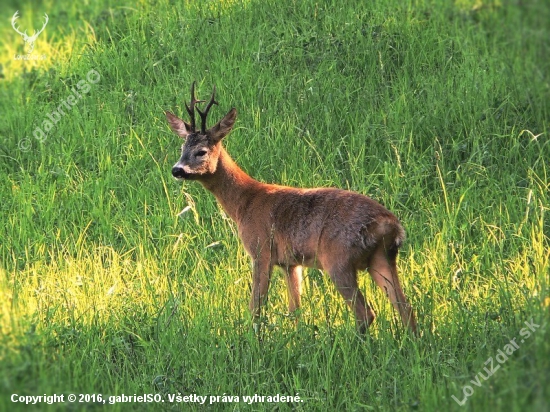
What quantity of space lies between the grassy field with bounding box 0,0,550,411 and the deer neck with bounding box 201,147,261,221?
0.34 m

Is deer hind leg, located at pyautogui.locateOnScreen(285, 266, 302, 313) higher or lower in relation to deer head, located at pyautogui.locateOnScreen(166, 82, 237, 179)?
lower

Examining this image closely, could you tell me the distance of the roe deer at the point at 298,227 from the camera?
727cm

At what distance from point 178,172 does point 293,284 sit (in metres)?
1.22

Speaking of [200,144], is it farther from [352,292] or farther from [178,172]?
[352,292]

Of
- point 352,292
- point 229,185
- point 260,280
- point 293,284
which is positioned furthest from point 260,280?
point 229,185

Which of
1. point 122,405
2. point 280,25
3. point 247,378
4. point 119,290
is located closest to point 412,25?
point 280,25

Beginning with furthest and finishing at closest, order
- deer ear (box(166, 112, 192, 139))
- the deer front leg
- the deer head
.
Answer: deer ear (box(166, 112, 192, 139)) < the deer head < the deer front leg

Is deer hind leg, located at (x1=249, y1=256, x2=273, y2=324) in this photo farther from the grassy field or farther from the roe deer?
the grassy field

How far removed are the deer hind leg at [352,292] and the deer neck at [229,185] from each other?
1.38 metres

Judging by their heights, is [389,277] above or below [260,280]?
above

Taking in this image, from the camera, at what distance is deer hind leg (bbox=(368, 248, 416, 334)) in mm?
7227

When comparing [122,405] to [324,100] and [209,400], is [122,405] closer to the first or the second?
[209,400]

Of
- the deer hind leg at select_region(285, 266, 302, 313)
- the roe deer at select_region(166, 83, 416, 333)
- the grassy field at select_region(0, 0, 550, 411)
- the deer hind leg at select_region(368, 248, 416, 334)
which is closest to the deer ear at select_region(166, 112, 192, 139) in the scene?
the roe deer at select_region(166, 83, 416, 333)

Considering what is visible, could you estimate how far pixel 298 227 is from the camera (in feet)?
25.6
